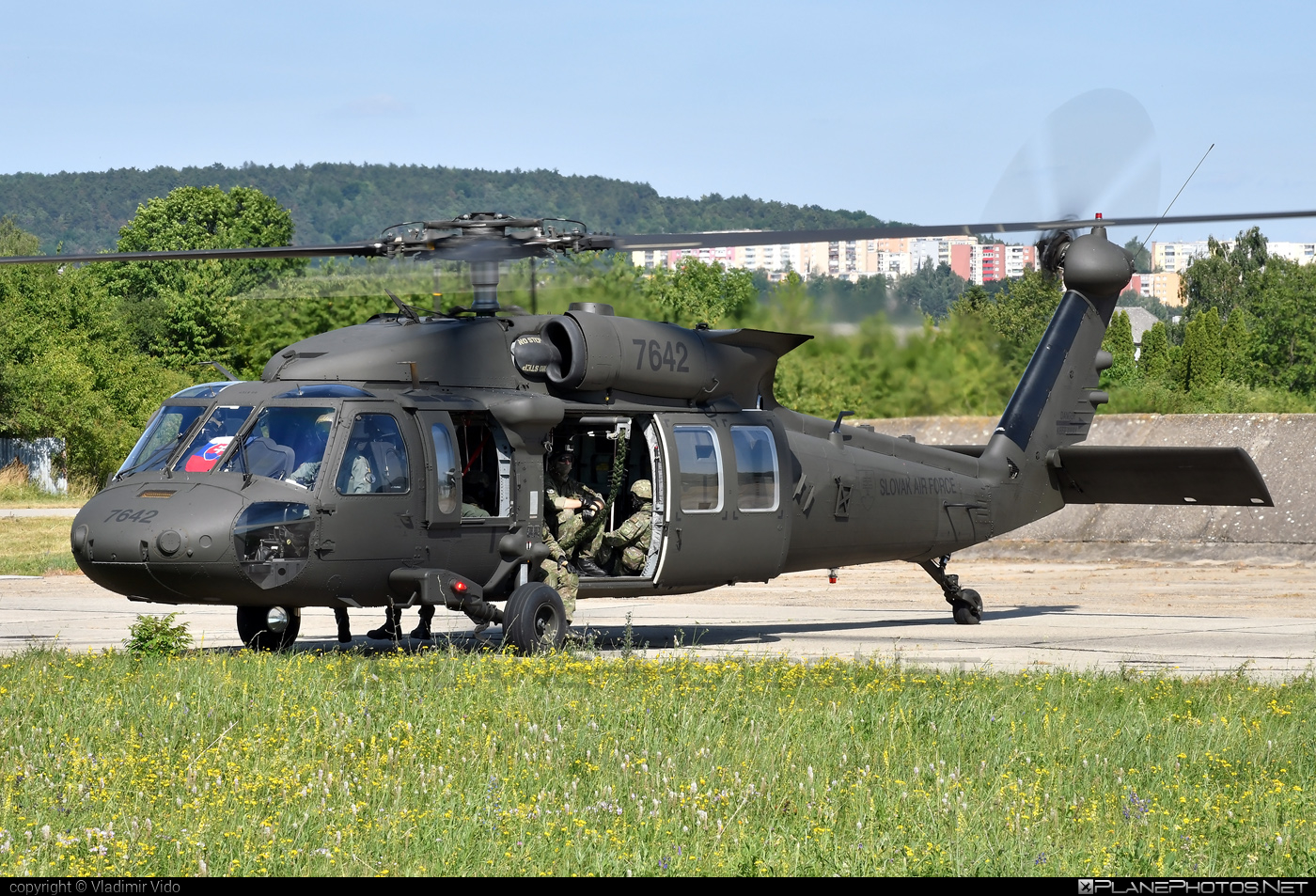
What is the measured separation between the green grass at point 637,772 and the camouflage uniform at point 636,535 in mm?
3001

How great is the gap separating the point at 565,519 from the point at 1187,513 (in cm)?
1621

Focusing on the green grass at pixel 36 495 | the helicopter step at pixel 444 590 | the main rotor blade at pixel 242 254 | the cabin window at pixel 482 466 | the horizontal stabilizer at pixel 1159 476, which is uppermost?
the main rotor blade at pixel 242 254

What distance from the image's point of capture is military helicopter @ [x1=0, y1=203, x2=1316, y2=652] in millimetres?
11172

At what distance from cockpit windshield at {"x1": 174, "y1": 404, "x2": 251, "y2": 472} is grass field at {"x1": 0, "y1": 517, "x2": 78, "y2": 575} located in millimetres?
10933

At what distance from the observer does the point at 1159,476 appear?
1638 cm

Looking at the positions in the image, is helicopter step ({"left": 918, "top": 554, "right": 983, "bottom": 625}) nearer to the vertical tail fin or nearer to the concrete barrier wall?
the vertical tail fin

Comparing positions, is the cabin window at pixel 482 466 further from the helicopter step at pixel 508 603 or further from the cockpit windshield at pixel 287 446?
the cockpit windshield at pixel 287 446

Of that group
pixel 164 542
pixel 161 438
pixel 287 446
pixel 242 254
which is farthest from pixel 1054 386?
pixel 164 542

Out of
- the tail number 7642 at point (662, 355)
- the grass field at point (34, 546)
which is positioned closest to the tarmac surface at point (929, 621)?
the grass field at point (34, 546)

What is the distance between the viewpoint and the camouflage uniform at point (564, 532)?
13.1 meters
